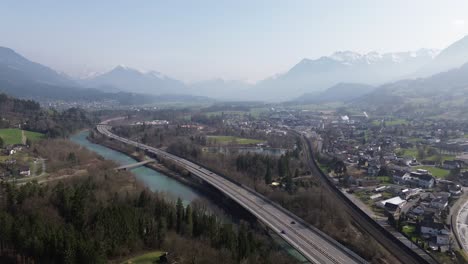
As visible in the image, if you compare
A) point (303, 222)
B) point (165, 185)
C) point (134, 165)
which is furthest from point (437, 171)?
point (134, 165)

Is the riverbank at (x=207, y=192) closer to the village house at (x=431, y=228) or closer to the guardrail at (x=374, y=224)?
the guardrail at (x=374, y=224)

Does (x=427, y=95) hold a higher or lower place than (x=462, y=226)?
higher

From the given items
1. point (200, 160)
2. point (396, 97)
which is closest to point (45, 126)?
point (200, 160)

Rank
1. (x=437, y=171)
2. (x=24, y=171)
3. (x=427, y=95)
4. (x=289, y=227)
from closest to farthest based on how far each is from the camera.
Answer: (x=289, y=227)
(x=24, y=171)
(x=437, y=171)
(x=427, y=95)

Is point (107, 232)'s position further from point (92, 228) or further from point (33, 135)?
point (33, 135)

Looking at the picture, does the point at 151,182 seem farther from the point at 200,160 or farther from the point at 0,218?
the point at 0,218

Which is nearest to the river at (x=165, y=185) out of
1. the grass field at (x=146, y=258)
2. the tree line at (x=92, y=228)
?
the tree line at (x=92, y=228)
